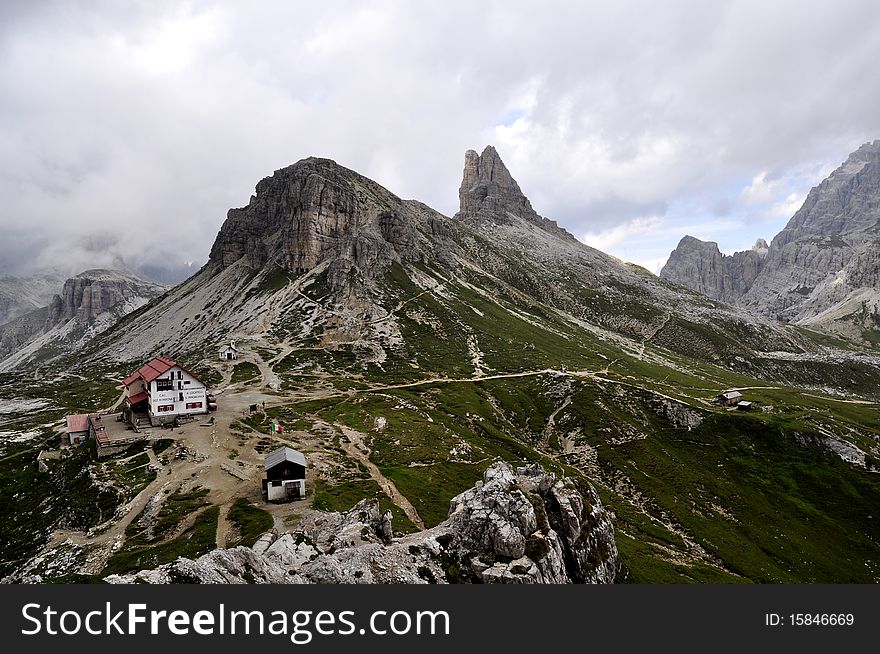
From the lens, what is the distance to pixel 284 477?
49.6 metres

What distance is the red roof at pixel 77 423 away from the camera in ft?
222

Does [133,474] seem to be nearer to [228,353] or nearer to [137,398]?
[137,398]

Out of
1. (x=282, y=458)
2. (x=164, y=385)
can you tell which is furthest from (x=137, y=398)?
(x=282, y=458)

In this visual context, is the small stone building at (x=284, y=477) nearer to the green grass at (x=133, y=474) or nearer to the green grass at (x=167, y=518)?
the green grass at (x=167, y=518)

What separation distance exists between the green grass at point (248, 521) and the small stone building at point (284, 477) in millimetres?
2640

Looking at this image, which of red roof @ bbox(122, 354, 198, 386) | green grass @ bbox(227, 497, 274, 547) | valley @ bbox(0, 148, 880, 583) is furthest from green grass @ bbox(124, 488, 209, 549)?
red roof @ bbox(122, 354, 198, 386)

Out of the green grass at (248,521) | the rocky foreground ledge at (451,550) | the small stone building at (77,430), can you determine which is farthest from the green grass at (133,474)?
the rocky foreground ledge at (451,550)

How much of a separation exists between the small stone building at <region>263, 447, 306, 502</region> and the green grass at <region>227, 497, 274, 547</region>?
2.64 m

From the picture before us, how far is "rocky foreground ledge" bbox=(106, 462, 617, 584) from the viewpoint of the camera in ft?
83.9

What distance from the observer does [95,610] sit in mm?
17328

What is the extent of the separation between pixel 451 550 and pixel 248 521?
22447 mm

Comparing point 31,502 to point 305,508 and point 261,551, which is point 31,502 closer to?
point 305,508

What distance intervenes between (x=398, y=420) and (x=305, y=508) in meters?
40.6

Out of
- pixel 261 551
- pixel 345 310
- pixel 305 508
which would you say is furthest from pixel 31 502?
pixel 345 310
